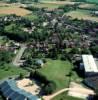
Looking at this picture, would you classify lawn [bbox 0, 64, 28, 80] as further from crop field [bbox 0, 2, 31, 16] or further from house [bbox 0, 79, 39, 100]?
crop field [bbox 0, 2, 31, 16]

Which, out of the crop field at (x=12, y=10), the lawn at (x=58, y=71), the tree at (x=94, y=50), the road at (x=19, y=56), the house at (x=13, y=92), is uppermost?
the house at (x=13, y=92)

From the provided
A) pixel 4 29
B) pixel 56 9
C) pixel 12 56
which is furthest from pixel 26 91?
pixel 56 9

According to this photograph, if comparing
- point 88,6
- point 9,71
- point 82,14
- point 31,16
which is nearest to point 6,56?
point 9,71

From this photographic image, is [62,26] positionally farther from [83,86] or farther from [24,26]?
[83,86]

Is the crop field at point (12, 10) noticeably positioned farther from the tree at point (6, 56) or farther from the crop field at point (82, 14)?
the tree at point (6, 56)

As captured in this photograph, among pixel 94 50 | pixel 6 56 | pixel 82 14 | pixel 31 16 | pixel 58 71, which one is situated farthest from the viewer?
pixel 82 14

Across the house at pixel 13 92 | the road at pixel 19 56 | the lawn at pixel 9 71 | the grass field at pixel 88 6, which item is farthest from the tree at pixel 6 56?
the grass field at pixel 88 6

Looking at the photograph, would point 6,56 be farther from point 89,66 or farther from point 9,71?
point 89,66
